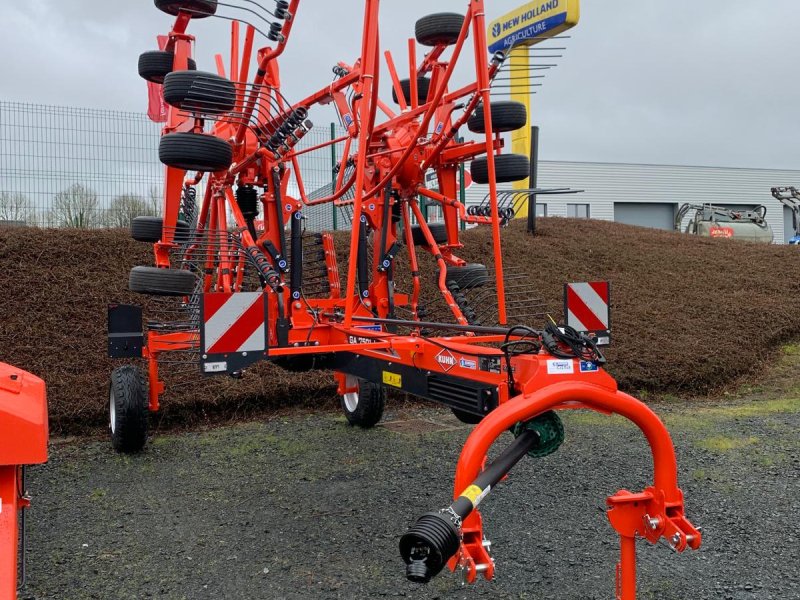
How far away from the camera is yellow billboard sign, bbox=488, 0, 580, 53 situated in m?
15.7

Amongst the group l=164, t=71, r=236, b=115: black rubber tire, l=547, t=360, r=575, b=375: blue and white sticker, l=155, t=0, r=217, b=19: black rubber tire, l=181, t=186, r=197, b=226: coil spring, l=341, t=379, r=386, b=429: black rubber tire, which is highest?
l=155, t=0, r=217, b=19: black rubber tire

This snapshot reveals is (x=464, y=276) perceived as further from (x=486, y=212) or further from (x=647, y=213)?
(x=647, y=213)

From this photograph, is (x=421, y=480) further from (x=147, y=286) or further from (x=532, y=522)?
(x=147, y=286)

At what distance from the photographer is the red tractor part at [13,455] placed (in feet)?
5.41

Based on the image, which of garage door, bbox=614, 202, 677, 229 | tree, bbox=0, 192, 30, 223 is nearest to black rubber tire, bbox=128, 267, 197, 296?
tree, bbox=0, 192, 30, 223

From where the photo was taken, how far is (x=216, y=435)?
6.28 m

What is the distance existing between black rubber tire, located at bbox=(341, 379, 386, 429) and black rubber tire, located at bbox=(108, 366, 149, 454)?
69.1 inches

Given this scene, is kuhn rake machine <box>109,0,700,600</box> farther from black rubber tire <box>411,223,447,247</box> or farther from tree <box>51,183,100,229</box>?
tree <box>51,183,100,229</box>

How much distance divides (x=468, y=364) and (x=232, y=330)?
1.27m

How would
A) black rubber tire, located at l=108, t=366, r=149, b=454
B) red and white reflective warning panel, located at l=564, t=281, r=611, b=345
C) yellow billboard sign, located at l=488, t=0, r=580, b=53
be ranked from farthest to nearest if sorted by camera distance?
yellow billboard sign, located at l=488, t=0, r=580, b=53, black rubber tire, located at l=108, t=366, r=149, b=454, red and white reflective warning panel, located at l=564, t=281, r=611, b=345

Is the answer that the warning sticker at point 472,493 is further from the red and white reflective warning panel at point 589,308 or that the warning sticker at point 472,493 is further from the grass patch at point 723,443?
the grass patch at point 723,443

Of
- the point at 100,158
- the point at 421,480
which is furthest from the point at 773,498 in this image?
the point at 100,158

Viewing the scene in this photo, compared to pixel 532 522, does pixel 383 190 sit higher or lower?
higher

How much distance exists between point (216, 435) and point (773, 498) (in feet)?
14.2
